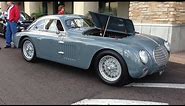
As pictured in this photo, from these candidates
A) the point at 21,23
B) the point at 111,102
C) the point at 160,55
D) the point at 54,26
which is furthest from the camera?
the point at 21,23

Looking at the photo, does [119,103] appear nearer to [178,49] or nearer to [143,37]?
[143,37]

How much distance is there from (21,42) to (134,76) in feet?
11.9

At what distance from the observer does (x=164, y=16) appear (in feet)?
28.9

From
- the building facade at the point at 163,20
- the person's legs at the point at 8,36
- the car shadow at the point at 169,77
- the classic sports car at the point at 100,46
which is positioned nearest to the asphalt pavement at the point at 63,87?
the car shadow at the point at 169,77

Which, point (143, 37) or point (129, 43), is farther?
point (143, 37)

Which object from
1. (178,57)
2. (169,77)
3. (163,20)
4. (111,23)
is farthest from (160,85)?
(163,20)

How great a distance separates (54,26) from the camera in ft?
21.3

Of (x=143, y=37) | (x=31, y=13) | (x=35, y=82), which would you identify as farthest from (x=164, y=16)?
(x=31, y=13)

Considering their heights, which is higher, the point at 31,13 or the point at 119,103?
the point at 31,13

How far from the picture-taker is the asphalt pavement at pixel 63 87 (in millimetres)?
4496

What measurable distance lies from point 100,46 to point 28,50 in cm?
260

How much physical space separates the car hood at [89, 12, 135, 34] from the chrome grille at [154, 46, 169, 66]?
0.96 m

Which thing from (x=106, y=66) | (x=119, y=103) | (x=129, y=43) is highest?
(x=129, y=43)

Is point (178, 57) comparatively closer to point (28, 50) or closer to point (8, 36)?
point (28, 50)
